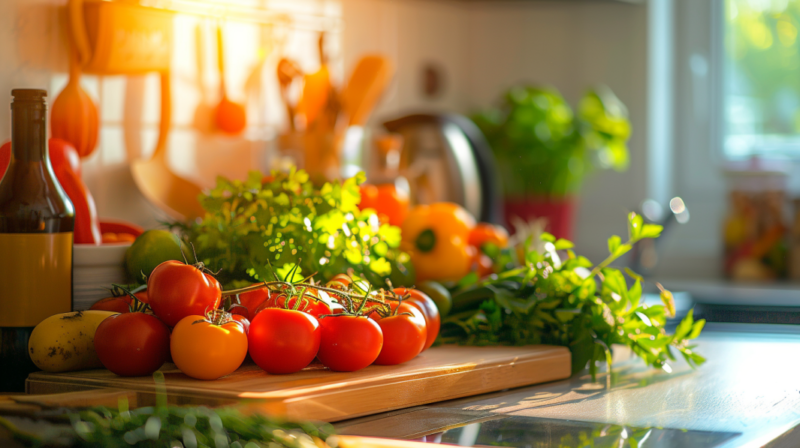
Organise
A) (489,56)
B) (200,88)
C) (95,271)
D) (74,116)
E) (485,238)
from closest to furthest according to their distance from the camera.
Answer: (95,271)
(74,116)
(485,238)
(200,88)
(489,56)

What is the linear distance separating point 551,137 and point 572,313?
1.10 metres

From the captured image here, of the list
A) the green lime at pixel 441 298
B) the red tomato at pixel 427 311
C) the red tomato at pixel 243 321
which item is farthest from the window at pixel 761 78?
the red tomato at pixel 243 321

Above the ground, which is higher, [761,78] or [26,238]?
[761,78]

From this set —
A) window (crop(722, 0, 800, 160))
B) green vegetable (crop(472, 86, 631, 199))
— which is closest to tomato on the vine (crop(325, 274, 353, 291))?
green vegetable (crop(472, 86, 631, 199))

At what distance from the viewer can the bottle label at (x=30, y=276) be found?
84cm

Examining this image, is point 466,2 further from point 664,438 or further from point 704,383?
point 664,438

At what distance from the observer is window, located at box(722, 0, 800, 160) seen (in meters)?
2.27

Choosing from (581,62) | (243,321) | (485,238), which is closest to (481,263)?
(485,238)

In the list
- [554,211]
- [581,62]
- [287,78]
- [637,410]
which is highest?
[581,62]

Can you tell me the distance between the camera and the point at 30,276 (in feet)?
2.80

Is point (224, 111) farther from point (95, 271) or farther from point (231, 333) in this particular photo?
point (231, 333)

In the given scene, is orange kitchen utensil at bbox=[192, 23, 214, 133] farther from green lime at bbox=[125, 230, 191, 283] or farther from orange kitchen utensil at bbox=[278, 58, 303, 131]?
green lime at bbox=[125, 230, 191, 283]

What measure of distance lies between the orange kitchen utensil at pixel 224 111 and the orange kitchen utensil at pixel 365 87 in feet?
0.66

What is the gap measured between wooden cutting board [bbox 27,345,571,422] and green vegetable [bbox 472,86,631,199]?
117cm
